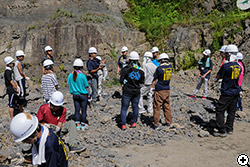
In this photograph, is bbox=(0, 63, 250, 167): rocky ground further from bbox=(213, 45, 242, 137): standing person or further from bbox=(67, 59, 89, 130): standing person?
bbox=(67, 59, 89, 130): standing person

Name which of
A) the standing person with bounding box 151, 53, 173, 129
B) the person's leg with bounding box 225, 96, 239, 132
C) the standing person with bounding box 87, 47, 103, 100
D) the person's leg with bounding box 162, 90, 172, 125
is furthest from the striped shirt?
the person's leg with bounding box 225, 96, 239, 132

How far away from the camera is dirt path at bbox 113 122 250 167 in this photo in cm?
438

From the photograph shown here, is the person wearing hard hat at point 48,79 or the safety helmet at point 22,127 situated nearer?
the safety helmet at point 22,127

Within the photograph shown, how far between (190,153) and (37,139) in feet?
12.5

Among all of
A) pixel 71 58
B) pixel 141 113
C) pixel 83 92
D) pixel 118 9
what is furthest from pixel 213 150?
pixel 118 9

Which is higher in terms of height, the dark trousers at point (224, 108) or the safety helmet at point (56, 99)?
the safety helmet at point (56, 99)

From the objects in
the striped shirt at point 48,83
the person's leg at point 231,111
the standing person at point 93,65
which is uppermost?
the standing person at point 93,65

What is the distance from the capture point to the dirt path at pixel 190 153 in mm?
4383

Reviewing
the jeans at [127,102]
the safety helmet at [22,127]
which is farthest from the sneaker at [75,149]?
the safety helmet at [22,127]

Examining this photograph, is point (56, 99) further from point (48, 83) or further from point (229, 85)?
point (229, 85)

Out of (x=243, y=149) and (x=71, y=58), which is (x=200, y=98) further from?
(x=71, y=58)

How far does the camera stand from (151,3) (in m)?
17.2

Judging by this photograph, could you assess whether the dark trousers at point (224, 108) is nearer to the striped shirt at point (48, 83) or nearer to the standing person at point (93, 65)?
the standing person at point (93, 65)

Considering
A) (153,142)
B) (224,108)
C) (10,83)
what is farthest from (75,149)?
(224,108)
